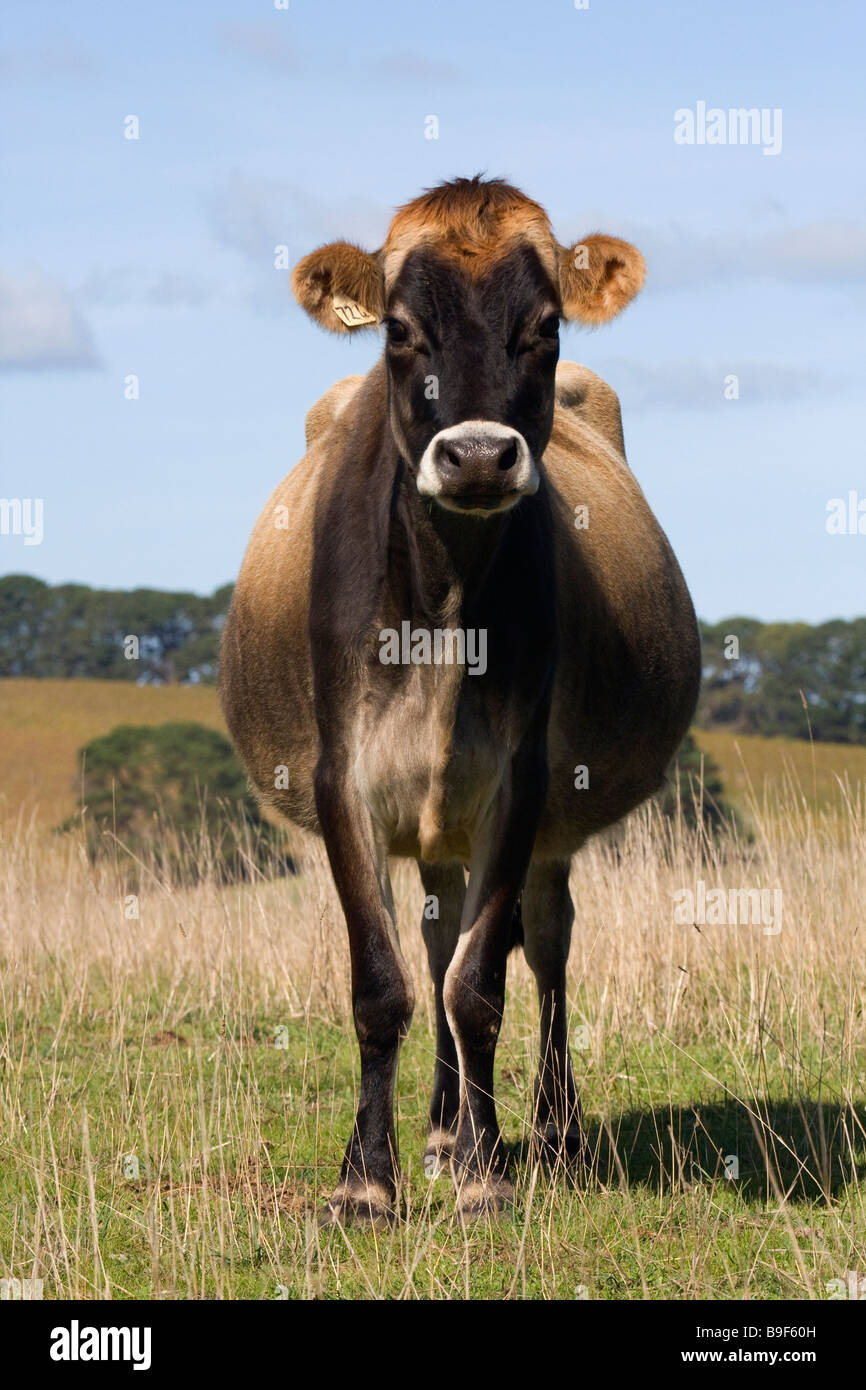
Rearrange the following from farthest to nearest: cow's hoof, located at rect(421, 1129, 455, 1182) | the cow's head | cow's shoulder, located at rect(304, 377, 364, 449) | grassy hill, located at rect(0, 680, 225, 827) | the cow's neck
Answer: grassy hill, located at rect(0, 680, 225, 827) → cow's shoulder, located at rect(304, 377, 364, 449) → cow's hoof, located at rect(421, 1129, 455, 1182) → the cow's neck → the cow's head

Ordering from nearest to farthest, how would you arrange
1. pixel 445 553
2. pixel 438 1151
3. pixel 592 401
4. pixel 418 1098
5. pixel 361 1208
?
pixel 361 1208 → pixel 445 553 → pixel 438 1151 → pixel 418 1098 → pixel 592 401

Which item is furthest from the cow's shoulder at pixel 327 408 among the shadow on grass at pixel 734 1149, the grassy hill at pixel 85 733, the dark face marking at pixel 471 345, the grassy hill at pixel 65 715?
the grassy hill at pixel 65 715

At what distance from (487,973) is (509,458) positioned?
1828 mm

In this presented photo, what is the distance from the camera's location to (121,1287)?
493 centimetres

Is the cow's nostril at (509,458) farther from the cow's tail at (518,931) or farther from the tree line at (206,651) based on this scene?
the tree line at (206,651)

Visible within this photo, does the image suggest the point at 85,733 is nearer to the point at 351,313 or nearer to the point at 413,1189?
the point at 413,1189

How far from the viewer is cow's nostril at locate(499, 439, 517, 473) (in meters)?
5.16

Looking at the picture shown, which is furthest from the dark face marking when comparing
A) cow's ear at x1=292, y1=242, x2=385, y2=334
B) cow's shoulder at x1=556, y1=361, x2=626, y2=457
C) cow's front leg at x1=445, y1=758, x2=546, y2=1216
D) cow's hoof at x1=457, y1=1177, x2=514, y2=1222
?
cow's shoulder at x1=556, y1=361, x2=626, y2=457

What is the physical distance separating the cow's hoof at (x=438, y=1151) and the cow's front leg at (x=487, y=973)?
0.44m

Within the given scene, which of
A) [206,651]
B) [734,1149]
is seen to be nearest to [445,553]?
[734,1149]

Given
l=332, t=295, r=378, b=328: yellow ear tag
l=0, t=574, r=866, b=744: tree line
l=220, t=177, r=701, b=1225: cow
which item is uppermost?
l=0, t=574, r=866, b=744: tree line

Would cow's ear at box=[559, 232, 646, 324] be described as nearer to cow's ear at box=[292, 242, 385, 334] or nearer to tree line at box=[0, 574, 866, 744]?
cow's ear at box=[292, 242, 385, 334]

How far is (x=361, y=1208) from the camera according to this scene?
18.7 feet

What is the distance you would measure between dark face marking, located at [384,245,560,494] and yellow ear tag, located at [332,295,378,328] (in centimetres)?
34
